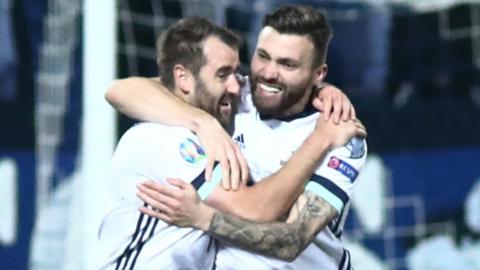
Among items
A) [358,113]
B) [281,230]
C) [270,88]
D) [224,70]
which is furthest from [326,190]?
[358,113]

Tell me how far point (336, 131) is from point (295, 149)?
0.11m

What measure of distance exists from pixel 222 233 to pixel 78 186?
98.2 inches

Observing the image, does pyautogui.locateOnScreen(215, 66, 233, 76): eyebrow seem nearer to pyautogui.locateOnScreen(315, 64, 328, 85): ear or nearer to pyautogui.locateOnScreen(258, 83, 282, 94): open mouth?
pyautogui.locateOnScreen(258, 83, 282, 94): open mouth

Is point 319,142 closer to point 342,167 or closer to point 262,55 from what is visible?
point 342,167

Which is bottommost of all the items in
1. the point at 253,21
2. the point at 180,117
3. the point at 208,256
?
the point at 253,21

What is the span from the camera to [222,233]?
4199mm

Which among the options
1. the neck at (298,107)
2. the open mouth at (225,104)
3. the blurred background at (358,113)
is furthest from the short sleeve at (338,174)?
the blurred background at (358,113)

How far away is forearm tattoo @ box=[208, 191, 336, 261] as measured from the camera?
4.20m

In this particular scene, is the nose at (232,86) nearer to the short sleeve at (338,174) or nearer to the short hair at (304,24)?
the short hair at (304,24)

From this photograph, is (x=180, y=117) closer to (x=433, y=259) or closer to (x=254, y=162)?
(x=254, y=162)

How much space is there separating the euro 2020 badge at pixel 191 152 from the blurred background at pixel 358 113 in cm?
203

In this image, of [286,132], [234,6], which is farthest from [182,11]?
[286,132]

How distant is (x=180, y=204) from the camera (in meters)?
4.18

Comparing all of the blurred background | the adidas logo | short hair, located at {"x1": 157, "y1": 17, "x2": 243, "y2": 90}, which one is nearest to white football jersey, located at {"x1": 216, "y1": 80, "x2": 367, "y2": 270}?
the adidas logo
